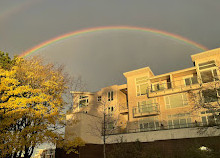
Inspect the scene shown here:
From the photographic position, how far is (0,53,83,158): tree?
14820 mm

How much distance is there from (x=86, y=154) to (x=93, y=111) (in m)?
15.6

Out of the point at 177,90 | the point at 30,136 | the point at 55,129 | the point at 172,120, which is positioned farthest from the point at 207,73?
the point at 30,136

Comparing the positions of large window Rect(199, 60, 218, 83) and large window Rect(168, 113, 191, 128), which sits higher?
large window Rect(199, 60, 218, 83)

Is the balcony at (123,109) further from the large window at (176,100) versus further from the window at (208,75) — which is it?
the window at (208,75)

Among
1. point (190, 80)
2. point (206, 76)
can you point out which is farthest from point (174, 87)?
point (206, 76)

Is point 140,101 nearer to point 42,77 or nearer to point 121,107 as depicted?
point 121,107

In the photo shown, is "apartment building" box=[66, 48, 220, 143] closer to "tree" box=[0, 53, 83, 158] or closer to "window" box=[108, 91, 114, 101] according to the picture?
"window" box=[108, 91, 114, 101]

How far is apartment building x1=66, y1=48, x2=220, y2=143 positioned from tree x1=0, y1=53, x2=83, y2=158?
6.44m

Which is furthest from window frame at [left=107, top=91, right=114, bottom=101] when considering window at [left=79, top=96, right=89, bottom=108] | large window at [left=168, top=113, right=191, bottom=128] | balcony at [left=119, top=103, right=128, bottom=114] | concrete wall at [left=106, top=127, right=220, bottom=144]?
large window at [left=168, top=113, right=191, bottom=128]

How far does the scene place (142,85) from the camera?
34.4 m

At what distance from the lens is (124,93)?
40.5 meters

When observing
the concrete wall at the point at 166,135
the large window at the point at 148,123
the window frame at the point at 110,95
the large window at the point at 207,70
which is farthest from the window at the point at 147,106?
the large window at the point at 207,70

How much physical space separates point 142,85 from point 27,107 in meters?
22.5

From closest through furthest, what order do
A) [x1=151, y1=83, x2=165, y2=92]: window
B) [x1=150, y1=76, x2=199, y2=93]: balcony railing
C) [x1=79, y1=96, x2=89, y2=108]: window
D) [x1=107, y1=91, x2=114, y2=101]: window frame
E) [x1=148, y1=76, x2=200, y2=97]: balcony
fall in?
[x1=148, y1=76, x2=200, y2=97]: balcony < [x1=150, y1=76, x2=199, y2=93]: balcony railing < [x1=151, y1=83, x2=165, y2=92]: window < [x1=107, y1=91, x2=114, y2=101]: window frame < [x1=79, y1=96, x2=89, y2=108]: window
